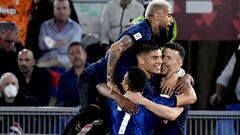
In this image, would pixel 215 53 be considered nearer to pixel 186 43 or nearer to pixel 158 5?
pixel 186 43

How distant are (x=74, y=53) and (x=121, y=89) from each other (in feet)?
12.1


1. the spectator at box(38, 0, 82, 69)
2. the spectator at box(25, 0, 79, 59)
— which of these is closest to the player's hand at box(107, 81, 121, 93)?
the spectator at box(38, 0, 82, 69)

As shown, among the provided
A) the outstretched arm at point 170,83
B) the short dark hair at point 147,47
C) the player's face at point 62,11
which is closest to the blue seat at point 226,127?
the outstretched arm at point 170,83

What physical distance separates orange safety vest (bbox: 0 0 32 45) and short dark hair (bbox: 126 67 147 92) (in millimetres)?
5289

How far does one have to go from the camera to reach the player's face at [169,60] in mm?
12766

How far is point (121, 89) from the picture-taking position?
13.1 m

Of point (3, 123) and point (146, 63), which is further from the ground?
point (146, 63)

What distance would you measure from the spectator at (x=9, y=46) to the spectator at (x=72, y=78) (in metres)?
0.81

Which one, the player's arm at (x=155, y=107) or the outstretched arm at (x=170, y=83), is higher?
the outstretched arm at (x=170, y=83)

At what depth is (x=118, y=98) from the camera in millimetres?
12664

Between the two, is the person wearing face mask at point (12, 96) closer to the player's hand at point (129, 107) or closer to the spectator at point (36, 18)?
the spectator at point (36, 18)

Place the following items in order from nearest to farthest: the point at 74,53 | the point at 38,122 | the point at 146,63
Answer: the point at 146,63
the point at 38,122
the point at 74,53

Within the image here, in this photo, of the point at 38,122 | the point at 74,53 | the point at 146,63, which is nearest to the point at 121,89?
the point at 146,63

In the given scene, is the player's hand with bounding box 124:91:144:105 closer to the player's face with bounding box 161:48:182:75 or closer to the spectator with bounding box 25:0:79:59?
the player's face with bounding box 161:48:182:75
